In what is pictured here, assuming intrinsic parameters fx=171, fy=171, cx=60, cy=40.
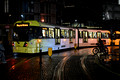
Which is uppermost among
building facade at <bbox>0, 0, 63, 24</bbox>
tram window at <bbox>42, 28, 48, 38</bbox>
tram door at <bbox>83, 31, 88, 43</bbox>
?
building facade at <bbox>0, 0, 63, 24</bbox>

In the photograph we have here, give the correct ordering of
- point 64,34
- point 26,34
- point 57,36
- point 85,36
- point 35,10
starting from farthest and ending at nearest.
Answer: point 35,10, point 85,36, point 64,34, point 57,36, point 26,34

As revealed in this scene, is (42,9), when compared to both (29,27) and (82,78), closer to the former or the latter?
(29,27)

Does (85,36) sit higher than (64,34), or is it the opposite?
(64,34)

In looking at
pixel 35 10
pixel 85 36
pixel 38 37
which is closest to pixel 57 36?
pixel 38 37

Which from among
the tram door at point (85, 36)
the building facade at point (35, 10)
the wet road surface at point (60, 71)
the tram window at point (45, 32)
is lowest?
the wet road surface at point (60, 71)

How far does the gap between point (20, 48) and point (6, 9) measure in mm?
19382

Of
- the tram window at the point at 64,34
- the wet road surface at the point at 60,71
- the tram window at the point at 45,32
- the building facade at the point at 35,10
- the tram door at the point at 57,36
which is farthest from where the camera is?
the building facade at the point at 35,10

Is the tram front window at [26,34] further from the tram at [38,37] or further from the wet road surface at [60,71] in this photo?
the wet road surface at [60,71]

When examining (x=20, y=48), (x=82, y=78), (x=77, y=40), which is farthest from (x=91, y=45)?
(x=82, y=78)

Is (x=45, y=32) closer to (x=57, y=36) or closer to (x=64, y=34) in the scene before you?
(x=57, y=36)

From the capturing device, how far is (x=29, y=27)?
17328mm

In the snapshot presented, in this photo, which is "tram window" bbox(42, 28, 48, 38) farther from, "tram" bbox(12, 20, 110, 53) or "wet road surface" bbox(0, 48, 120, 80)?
"wet road surface" bbox(0, 48, 120, 80)

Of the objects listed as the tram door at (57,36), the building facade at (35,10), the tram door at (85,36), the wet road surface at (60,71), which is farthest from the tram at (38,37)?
the building facade at (35,10)

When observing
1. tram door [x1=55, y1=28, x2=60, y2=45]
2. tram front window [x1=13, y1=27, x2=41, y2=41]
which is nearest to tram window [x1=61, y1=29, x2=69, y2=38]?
tram door [x1=55, y1=28, x2=60, y2=45]
